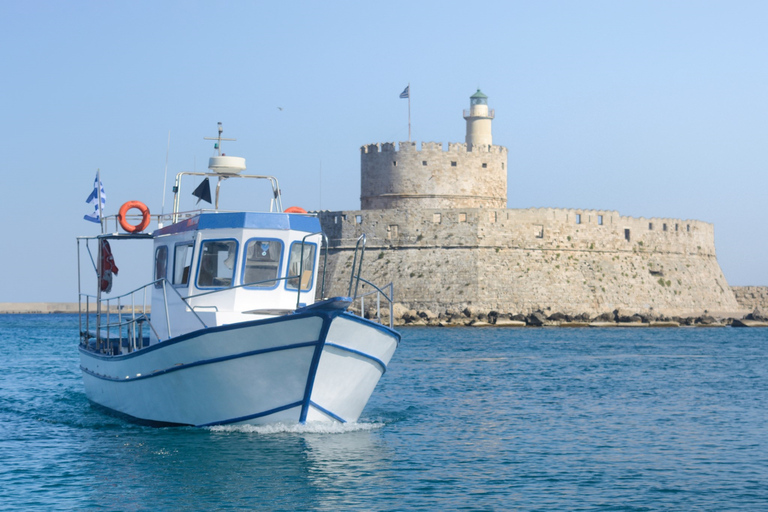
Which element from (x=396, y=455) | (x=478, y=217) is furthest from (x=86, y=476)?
(x=478, y=217)

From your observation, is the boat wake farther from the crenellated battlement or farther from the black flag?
the crenellated battlement

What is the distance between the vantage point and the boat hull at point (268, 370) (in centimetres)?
987

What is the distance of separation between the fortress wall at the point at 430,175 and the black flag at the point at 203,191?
28.7 m

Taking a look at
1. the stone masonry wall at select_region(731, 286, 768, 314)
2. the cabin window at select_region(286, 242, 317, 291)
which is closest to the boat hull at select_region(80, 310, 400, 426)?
the cabin window at select_region(286, 242, 317, 291)

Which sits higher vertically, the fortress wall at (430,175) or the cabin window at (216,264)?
the fortress wall at (430,175)

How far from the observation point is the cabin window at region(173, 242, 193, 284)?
11.4m

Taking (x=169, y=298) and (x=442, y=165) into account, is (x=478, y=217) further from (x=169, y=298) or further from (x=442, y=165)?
(x=169, y=298)

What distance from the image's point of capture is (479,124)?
44.8 meters

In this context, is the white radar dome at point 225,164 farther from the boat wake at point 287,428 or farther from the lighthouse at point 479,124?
the lighthouse at point 479,124

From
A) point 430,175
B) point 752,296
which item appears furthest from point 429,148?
point 752,296

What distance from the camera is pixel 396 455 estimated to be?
1027 cm

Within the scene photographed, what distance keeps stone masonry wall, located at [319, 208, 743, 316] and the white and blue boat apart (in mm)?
26680

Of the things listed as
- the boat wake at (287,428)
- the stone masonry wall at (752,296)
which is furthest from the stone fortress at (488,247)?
the boat wake at (287,428)

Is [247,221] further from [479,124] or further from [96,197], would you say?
[479,124]
